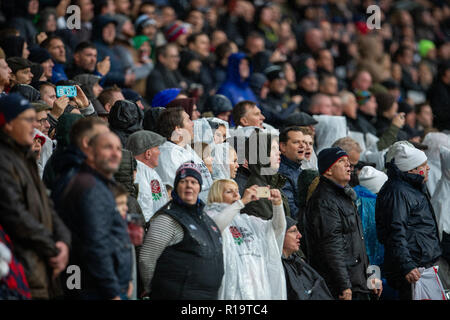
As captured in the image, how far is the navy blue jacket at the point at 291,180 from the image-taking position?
8016 mm

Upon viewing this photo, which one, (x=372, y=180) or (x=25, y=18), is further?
(x=25, y=18)

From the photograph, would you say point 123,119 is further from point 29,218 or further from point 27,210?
point 29,218

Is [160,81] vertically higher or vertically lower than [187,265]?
higher

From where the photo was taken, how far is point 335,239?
7.14 m

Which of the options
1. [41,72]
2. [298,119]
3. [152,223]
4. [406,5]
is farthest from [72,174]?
[406,5]

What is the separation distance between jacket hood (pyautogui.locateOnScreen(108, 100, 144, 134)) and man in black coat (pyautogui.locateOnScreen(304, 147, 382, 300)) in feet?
6.40

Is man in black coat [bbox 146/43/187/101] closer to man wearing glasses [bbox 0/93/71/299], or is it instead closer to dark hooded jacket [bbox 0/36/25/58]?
dark hooded jacket [bbox 0/36/25/58]

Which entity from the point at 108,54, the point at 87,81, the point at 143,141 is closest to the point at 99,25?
the point at 108,54

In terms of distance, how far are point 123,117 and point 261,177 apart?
1.54 metres

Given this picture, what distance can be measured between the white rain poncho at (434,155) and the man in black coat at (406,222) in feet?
5.97

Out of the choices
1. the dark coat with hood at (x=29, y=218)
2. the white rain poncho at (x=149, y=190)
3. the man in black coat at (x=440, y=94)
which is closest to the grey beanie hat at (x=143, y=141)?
the white rain poncho at (x=149, y=190)

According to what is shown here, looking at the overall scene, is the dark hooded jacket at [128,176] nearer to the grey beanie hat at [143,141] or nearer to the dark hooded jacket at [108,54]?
the grey beanie hat at [143,141]

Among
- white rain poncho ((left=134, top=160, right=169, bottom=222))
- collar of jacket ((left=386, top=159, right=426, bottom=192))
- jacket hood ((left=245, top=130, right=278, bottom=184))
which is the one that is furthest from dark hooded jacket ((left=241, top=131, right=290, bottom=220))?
collar of jacket ((left=386, top=159, right=426, bottom=192))

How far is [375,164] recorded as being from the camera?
9.63m
